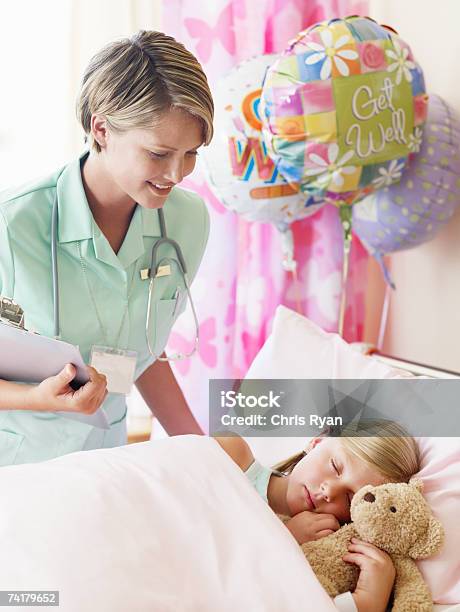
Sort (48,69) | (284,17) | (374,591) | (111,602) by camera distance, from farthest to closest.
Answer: (48,69)
(284,17)
(374,591)
(111,602)

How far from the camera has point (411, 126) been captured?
1.65m

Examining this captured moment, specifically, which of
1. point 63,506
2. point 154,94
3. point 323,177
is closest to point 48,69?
point 323,177

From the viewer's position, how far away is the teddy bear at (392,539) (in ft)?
3.79

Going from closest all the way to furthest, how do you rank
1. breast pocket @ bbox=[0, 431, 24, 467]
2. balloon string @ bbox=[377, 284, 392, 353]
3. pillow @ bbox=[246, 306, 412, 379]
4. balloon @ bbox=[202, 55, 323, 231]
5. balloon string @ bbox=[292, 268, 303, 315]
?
breast pocket @ bbox=[0, 431, 24, 467] < pillow @ bbox=[246, 306, 412, 379] < balloon @ bbox=[202, 55, 323, 231] < balloon string @ bbox=[292, 268, 303, 315] < balloon string @ bbox=[377, 284, 392, 353]

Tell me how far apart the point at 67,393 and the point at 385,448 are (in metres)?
0.54

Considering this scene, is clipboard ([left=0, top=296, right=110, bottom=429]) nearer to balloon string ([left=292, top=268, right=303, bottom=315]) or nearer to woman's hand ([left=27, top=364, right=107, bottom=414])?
woman's hand ([left=27, top=364, right=107, bottom=414])

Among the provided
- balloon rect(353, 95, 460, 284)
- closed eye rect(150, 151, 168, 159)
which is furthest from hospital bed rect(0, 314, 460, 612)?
balloon rect(353, 95, 460, 284)

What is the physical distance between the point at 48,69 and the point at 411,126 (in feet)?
3.56

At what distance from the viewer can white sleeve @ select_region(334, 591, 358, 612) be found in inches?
42.9

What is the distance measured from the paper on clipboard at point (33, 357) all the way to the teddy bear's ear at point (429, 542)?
561 millimetres

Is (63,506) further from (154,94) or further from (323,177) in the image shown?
(323,177)

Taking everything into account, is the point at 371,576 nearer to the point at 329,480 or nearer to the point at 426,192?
the point at 329,480

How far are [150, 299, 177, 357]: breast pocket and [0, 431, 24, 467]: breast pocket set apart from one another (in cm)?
31

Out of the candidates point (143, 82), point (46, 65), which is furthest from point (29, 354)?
point (46, 65)
